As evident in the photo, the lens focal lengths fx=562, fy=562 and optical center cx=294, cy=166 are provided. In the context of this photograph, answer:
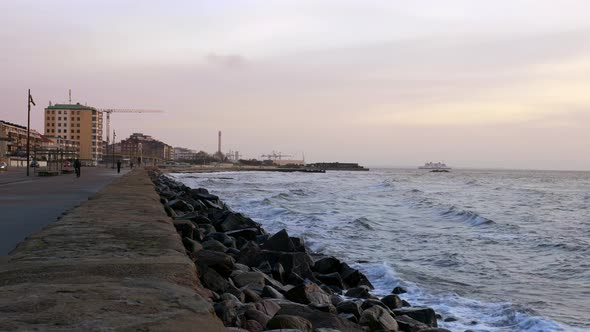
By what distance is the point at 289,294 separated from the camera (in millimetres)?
6562

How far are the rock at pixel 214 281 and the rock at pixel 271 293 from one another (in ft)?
1.51

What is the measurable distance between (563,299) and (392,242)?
19.8 ft

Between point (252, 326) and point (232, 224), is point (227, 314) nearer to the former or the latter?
point (252, 326)

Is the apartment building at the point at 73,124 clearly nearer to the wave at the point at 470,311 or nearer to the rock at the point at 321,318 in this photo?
the wave at the point at 470,311

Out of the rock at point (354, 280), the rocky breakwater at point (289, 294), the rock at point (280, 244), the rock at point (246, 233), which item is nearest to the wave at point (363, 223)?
the rock at point (246, 233)

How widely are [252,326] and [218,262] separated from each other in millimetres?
2194

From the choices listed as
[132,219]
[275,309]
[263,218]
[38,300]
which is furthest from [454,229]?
[38,300]

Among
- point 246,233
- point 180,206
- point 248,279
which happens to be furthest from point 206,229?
point 248,279

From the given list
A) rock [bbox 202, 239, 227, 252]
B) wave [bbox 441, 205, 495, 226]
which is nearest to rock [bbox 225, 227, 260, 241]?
rock [bbox 202, 239, 227, 252]

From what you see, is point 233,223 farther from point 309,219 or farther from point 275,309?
point 275,309

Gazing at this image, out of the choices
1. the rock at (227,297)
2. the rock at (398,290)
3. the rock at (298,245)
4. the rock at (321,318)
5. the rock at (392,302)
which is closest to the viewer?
the rock at (321,318)

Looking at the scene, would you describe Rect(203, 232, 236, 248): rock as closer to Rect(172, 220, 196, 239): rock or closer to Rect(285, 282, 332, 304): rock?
Rect(172, 220, 196, 239): rock

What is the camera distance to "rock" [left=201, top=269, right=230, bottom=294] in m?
6.07

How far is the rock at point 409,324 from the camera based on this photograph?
19.9ft
